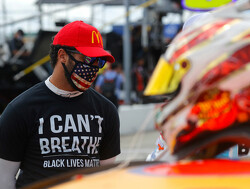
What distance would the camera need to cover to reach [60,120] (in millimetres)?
2811

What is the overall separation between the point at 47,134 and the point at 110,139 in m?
0.43

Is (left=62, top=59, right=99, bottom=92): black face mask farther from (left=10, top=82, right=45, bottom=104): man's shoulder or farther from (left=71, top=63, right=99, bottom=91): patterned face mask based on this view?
(left=10, top=82, right=45, bottom=104): man's shoulder

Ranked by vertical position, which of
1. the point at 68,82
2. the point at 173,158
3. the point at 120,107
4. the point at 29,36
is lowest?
the point at 120,107

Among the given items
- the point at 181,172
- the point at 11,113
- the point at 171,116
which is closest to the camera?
the point at 181,172

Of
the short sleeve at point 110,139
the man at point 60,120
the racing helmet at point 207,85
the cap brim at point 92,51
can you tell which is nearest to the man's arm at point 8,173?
the man at point 60,120

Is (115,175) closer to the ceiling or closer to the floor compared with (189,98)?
closer to the floor

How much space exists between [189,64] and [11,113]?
63.3 inches

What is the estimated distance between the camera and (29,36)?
1401 centimetres

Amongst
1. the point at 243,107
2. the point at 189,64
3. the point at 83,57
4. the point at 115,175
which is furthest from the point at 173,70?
the point at 83,57

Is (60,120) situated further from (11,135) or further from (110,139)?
(110,139)

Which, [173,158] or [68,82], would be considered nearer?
[173,158]

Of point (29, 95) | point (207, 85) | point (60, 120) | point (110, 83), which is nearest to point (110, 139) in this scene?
point (60, 120)

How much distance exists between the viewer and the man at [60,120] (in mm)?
2750

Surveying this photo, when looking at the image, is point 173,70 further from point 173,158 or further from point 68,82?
point 68,82
